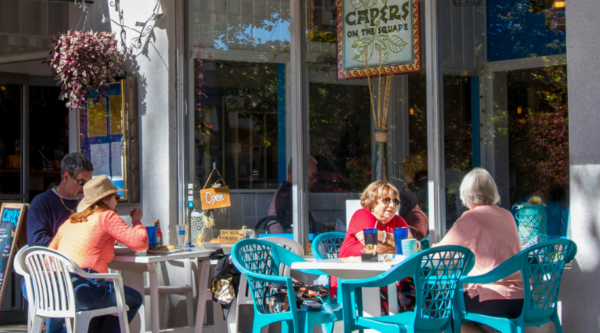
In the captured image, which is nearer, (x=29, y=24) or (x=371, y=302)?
(x=371, y=302)

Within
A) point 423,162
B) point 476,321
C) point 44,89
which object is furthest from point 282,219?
point 44,89

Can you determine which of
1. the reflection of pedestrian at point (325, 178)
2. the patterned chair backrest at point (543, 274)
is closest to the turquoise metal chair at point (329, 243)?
the reflection of pedestrian at point (325, 178)

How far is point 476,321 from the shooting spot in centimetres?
347

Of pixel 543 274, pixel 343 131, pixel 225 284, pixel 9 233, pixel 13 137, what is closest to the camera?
pixel 543 274

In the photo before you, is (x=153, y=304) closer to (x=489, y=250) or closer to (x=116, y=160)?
(x=116, y=160)

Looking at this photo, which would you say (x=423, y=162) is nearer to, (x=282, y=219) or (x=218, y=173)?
(x=282, y=219)

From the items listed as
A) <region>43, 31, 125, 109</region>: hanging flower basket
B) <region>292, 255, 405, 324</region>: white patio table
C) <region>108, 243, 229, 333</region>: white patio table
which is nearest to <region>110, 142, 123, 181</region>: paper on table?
<region>43, 31, 125, 109</region>: hanging flower basket

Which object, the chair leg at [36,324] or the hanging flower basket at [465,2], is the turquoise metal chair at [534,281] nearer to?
the hanging flower basket at [465,2]

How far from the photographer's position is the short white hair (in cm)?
379

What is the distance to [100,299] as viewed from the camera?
402cm

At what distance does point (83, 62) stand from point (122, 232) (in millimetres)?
2063

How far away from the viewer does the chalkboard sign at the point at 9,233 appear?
5.09m

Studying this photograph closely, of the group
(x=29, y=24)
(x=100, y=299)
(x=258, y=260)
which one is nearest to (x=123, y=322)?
(x=100, y=299)

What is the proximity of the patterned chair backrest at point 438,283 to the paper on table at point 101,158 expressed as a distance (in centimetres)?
356
